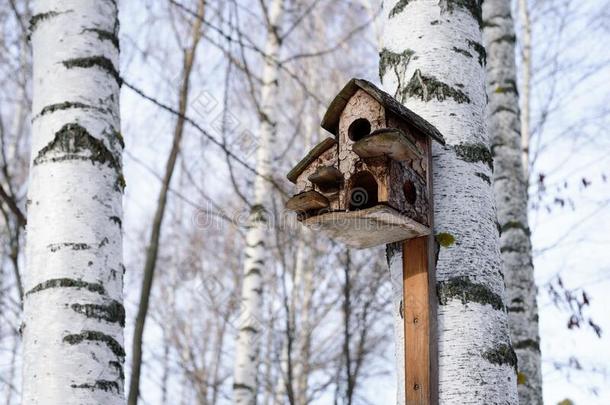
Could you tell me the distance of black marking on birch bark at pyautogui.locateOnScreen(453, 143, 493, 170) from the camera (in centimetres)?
190

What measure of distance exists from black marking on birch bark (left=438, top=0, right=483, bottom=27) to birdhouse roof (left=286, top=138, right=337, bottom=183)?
1.69 feet

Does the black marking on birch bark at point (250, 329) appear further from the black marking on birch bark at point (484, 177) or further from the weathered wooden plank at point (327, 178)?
the black marking on birch bark at point (484, 177)

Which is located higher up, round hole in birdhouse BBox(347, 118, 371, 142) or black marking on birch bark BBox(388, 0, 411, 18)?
black marking on birch bark BBox(388, 0, 411, 18)

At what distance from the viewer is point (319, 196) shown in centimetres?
194

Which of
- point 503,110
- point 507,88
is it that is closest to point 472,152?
point 503,110

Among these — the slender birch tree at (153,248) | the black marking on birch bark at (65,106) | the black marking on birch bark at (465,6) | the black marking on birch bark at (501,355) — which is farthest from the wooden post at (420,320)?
the slender birch tree at (153,248)

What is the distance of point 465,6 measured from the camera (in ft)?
6.93

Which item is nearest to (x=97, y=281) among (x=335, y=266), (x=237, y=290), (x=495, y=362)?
(x=495, y=362)

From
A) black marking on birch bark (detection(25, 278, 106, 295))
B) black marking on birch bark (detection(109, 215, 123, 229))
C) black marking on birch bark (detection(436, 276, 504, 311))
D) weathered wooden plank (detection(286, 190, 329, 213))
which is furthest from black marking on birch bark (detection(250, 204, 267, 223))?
black marking on birch bark (detection(436, 276, 504, 311))

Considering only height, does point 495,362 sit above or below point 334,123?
below

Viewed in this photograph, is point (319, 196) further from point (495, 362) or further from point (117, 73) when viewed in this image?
point (117, 73)

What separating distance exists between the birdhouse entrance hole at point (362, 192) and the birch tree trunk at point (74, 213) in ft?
3.02

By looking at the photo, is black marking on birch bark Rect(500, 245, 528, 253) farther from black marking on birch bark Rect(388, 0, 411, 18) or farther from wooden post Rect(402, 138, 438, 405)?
wooden post Rect(402, 138, 438, 405)

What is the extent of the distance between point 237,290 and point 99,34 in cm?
1053
